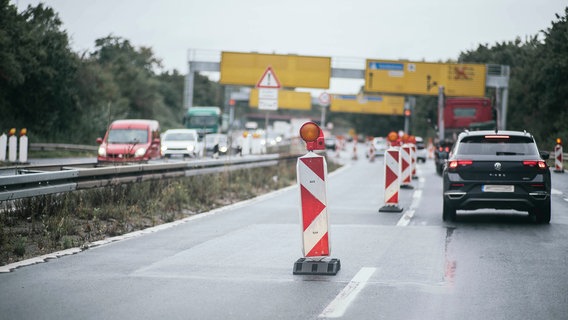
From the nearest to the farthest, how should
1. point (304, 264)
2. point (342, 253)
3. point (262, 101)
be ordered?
point (304, 264) → point (342, 253) → point (262, 101)

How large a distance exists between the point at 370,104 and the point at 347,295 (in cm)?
8981

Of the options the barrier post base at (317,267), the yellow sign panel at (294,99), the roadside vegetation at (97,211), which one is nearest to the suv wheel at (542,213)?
the roadside vegetation at (97,211)

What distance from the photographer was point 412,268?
9.14m

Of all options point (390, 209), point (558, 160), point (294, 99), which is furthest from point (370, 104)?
point (390, 209)

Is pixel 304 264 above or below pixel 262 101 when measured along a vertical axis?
below

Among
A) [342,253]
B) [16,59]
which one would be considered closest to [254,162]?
[342,253]

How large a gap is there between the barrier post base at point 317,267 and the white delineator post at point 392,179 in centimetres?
771

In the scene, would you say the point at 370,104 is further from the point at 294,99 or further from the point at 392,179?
the point at 392,179

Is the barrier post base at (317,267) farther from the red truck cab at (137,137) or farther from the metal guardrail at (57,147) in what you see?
the metal guardrail at (57,147)

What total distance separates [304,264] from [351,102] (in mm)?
89607

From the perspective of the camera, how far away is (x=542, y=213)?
553 inches

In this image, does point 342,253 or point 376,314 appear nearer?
point 376,314

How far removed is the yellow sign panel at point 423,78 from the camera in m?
51.1

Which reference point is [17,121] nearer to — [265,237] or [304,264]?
[265,237]
